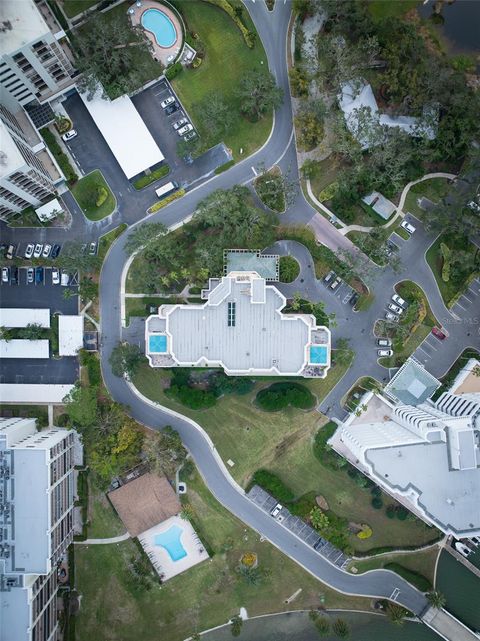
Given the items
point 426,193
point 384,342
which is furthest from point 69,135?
point 384,342

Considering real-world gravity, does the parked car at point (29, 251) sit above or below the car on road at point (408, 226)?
below

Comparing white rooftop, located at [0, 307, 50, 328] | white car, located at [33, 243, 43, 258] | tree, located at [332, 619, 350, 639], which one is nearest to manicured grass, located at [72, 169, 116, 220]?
white car, located at [33, 243, 43, 258]

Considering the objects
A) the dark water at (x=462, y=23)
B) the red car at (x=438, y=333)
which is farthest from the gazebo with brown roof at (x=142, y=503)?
the dark water at (x=462, y=23)

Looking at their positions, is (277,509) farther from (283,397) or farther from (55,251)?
(55,251)

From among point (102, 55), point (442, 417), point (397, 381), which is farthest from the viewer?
point (397, 381)

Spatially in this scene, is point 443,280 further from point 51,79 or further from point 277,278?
point 51,79

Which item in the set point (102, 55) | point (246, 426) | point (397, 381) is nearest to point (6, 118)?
point (102, 55)

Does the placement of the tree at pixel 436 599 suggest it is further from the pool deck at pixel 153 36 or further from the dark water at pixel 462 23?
the pool deck at pixel 153 36
